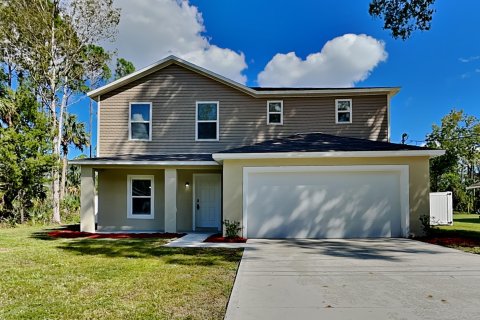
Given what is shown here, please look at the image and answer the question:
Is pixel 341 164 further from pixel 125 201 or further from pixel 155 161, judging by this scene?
pixel 125 201

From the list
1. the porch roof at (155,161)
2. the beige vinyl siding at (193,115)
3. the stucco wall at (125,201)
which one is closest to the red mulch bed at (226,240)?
the porch roof at (155,161)

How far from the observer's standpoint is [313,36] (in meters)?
19.9

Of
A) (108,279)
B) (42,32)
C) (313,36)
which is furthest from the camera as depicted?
(313,36)

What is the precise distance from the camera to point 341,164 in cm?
1059

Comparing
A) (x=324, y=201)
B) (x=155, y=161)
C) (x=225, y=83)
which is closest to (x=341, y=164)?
(x=324, y=201)

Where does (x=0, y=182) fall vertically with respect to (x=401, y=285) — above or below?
above

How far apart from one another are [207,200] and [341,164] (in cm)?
538

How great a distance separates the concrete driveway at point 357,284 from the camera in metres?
4.12

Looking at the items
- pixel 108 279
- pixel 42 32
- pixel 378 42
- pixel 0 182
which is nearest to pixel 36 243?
pixel 108 279

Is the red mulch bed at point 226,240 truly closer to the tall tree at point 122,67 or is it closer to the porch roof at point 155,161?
the porch roof at point 155,161

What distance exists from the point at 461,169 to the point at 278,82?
1046 inches

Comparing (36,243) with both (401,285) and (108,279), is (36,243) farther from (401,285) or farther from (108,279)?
(401,285)

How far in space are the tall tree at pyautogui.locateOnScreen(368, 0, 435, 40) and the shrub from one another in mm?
9541

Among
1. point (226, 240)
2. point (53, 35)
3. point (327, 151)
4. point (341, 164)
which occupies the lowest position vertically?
point (226, 240)
